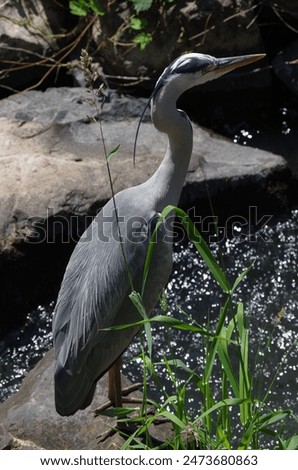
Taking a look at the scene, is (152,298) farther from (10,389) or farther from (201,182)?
(201,182)

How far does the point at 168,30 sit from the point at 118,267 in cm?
274

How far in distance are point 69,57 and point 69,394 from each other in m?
3.18

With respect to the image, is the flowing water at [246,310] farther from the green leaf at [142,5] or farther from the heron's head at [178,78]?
the green leaf at [142,5]

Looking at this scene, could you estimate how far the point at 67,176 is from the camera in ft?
15.0

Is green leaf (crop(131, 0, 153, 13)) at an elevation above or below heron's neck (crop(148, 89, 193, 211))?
above

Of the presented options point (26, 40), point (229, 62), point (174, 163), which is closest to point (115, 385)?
point (174, 163)

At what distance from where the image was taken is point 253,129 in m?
5.57

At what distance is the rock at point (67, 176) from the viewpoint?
4.41m

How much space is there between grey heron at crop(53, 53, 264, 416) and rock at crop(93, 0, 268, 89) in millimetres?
2347

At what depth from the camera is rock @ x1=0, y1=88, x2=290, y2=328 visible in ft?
14.5

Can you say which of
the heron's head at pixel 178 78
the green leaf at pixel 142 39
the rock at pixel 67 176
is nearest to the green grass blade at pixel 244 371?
the heron's head at pixel 178 78

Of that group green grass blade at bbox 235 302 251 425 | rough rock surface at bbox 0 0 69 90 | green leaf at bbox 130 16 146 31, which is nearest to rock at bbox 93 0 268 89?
green leaf at bbox 130 16 146 31

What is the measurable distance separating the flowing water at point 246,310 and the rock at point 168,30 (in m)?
1.32

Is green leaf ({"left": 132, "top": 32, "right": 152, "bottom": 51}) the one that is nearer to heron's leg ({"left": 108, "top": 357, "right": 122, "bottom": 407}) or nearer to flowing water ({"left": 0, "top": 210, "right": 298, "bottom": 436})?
flowing water ({"left": 0, "top": 210, "right": 298, "bottom": 436})
